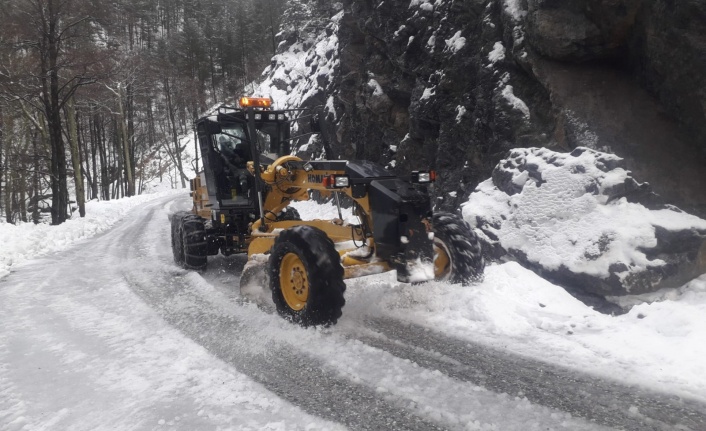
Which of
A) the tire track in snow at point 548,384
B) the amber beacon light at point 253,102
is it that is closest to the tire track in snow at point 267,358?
the tire track in snow at point 548,384

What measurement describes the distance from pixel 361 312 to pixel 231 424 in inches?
84.2

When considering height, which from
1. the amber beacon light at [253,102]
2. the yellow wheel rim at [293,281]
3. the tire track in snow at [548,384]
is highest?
the amber beacon light at [253,102]

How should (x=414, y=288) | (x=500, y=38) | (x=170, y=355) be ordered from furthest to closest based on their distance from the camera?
1. (x=500, y=38)
2. (x=414, y=288)
3. (x=170, y=355)

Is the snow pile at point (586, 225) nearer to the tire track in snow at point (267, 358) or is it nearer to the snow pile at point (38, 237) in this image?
the tire track in snow at point (267, 358)

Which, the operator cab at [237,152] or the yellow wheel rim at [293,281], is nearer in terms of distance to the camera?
the yellow wheel rim at [293,281]

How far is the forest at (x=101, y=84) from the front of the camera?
51.1 feet

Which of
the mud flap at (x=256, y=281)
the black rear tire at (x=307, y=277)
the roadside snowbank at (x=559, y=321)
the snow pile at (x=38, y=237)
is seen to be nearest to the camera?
the roadside snowbank at (x=559, y=321)

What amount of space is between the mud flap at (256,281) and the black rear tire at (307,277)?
817 millimetres

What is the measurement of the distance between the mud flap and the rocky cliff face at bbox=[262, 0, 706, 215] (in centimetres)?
453

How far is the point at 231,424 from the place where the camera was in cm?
279

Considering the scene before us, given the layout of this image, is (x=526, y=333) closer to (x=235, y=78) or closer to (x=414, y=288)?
(x=414, y=288)

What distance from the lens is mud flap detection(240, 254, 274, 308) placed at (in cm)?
555

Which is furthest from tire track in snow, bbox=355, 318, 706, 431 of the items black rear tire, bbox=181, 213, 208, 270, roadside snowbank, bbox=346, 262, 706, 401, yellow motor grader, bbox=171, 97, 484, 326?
black rear tire, bbox=181, 213, 208, 270

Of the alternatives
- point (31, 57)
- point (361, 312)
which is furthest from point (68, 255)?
point (31, 57)
